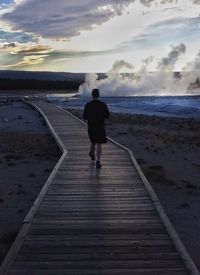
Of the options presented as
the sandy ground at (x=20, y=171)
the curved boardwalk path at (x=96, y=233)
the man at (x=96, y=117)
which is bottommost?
the sandy ground at (x=20, y=171)

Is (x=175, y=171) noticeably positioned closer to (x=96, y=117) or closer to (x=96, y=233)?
(x=96, y=117)

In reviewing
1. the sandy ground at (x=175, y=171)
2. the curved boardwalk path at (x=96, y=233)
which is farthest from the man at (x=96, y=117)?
the sandy ground at (x=175, y=171)

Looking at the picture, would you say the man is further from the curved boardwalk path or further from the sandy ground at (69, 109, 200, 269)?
the sandy ground at (69, 109, 200, 269)

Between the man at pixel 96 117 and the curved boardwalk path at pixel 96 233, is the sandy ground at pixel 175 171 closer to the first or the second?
the curved boardwalk path at pixel 96 233

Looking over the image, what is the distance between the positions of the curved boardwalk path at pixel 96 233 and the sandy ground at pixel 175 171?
0.69m

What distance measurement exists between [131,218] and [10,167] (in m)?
7.03

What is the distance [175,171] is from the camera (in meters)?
13.4

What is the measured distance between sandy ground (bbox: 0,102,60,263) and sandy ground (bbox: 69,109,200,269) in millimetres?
2546

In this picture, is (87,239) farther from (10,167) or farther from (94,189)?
(10,167)

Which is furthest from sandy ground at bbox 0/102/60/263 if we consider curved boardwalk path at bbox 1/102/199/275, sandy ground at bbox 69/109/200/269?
sandy ground at bbox 69/109/200/269

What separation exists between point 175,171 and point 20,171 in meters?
3.92

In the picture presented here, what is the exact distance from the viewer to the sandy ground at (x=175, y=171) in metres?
8.59

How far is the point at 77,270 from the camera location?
562 cm

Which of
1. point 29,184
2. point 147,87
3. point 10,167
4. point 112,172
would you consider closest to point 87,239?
point 112,172
